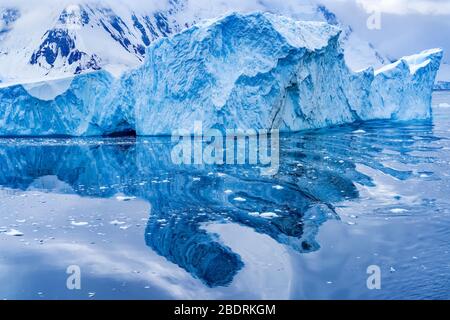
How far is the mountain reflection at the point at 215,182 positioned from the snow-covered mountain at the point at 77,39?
6606 cm

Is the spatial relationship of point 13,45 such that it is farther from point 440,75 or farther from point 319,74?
point 440,75

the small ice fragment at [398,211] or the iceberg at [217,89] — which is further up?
the iceberg at [217,89]

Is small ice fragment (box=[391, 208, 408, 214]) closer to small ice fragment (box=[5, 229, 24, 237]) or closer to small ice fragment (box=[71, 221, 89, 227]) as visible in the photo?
small ice fragment (box=[71, 221, 89, 227])

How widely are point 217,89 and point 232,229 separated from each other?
9.85 meters

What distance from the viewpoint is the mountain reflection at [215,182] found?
5.90 m

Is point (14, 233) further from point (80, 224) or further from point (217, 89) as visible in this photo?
point (217, 89)

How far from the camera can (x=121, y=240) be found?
611 cm

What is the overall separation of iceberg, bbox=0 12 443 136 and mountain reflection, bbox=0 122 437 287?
132cm

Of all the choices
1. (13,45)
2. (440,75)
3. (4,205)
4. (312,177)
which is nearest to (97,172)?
(4,205)

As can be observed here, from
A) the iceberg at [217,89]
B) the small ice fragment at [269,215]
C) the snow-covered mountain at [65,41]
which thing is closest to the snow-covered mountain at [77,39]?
the snow-covered mountain at [65,41]

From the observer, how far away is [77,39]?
89500mm

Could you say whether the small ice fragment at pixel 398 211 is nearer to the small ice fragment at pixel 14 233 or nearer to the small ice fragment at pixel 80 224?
the small ice fragment at pixel 80 224

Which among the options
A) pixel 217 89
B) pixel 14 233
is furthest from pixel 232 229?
pixel 217 89

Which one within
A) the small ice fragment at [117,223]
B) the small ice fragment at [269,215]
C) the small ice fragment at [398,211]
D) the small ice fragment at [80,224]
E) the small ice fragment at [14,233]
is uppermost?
the small ice fragment at [398,211]
